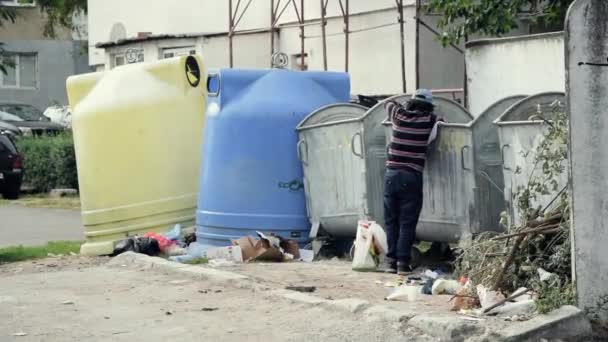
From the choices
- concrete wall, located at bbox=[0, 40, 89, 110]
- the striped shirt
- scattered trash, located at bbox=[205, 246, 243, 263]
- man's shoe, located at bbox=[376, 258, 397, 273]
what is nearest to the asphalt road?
scattered trash, located at bbox=[205, 246, 243, 263]

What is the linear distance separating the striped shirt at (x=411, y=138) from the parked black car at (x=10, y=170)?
42.7 feet

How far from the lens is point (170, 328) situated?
7465 mm

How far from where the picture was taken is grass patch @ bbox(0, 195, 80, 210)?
18938mm

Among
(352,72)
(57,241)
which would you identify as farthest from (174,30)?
(57,241)

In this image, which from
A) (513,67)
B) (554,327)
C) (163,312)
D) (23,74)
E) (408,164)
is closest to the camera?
(554,327)

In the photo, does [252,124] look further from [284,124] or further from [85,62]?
[85,62]

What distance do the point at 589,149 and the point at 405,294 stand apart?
6.11 feet

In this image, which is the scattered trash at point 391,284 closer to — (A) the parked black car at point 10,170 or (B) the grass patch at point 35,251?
(B) the grass patch at point 35,251

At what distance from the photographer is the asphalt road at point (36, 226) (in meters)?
14.1

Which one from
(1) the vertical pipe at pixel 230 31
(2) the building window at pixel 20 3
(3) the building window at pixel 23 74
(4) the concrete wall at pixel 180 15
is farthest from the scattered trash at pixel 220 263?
(3) the building window at pixel 23 74

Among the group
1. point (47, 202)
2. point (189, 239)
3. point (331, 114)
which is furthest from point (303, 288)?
point (47, 202)

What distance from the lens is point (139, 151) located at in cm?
1184

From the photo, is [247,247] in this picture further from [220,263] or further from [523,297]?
[523,297]

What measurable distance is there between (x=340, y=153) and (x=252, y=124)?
3.34ft
